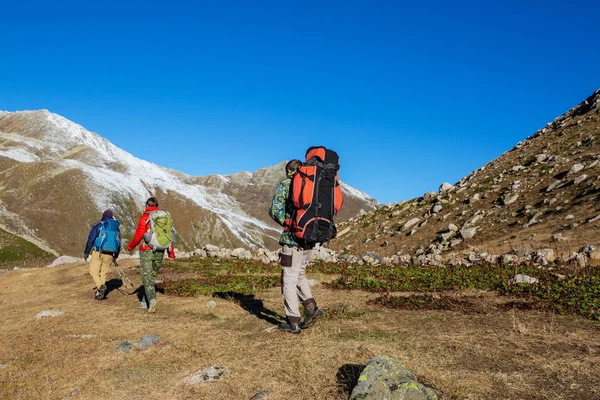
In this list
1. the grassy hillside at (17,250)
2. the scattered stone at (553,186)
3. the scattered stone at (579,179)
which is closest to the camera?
the scattered stone at (579,179)

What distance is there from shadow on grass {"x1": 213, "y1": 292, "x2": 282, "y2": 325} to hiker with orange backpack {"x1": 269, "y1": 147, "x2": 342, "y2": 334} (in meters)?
1.53

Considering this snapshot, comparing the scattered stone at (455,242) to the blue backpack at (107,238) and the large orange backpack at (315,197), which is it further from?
the blue backpack at (107,238)

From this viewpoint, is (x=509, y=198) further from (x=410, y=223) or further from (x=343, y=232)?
(x=343, y=232)

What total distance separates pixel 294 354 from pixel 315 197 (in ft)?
9.92

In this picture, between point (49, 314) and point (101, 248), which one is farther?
point (101, 248)

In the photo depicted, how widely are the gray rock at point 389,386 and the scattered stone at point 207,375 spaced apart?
243cm

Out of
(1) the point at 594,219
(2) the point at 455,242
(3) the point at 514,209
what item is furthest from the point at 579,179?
(2) the point at 455,242

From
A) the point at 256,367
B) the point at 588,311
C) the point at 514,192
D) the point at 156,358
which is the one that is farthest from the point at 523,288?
the point at 514,192

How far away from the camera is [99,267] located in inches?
584

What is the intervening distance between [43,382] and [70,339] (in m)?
2.66

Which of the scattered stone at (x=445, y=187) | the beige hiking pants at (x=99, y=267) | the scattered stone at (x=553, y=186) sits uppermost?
the scattered stone at (x=445, y=187)

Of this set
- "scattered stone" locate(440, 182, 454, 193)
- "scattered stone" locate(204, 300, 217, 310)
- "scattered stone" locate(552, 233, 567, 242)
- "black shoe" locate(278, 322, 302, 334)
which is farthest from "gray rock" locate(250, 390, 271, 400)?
"scattered stone" locate(440, 182, 454, 193)

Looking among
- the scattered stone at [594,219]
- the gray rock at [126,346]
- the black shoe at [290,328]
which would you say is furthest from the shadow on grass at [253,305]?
the scattered stone at [594,219]

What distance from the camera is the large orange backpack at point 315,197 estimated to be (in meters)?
8.20
